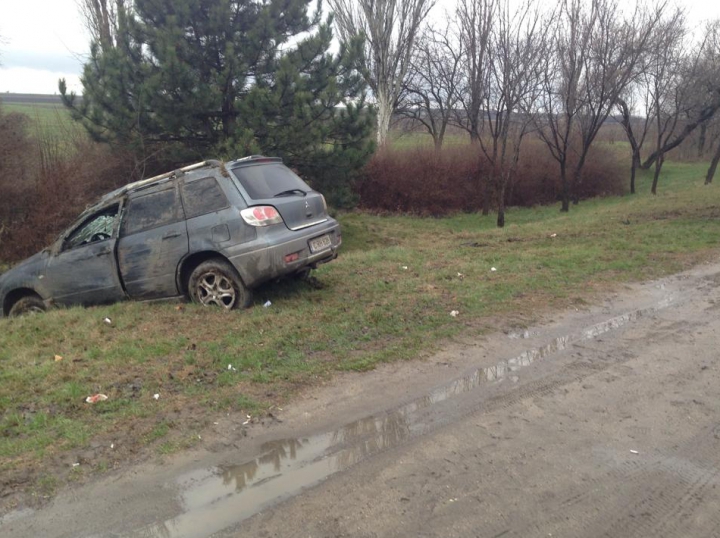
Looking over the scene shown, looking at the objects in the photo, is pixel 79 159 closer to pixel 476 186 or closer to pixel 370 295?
pixel 370 295

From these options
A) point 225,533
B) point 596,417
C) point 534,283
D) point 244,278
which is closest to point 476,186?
point 534,283

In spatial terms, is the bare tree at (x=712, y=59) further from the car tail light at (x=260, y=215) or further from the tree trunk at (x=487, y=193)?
the car tail light at (x=260, y=215)

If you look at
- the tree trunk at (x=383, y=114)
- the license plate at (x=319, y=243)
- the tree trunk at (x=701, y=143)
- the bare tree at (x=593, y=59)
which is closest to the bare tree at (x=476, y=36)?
the bare tree at (x=593, y=59)

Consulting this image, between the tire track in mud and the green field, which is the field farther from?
the tire track in mud

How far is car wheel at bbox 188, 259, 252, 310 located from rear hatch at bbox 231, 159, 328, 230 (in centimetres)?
86

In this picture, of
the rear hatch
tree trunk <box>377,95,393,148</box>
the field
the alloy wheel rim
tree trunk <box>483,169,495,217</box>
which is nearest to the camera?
the rear hatch

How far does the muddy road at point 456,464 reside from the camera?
3195 mm

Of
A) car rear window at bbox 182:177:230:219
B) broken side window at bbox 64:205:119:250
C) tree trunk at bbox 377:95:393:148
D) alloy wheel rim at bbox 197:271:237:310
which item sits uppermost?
tree trunk at bbox 377:95:393:148

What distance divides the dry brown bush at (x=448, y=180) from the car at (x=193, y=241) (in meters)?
15.4

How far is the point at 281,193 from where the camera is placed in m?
7.15

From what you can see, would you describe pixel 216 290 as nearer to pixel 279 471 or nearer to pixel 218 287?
pixel 218 287

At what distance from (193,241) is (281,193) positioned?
3.83ft

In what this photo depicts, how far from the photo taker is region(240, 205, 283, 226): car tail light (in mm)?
6715

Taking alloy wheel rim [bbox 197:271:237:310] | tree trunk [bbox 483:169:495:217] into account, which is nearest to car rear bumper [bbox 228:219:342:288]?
alloy wheel rim [bbox 197:271:237:310]
